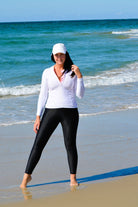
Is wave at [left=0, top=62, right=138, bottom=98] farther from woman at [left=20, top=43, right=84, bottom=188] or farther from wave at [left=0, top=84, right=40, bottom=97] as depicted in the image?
woman at [left=20, top=43, right=84, bottom=188]

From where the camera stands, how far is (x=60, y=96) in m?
4.17

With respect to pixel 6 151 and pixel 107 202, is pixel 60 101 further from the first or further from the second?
pixel 6 151

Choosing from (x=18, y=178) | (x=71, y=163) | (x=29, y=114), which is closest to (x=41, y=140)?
(x=71, y=163)

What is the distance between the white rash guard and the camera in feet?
13.5

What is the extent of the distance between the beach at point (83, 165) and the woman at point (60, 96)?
0.37m

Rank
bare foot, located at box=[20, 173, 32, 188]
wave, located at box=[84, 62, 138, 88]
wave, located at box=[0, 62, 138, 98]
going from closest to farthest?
bare foot, located at box=[20, 173, 32, 188] < wave, located at box=[0, 62, 138, 98] < wave, located at box=[84, 62, 138, 88]

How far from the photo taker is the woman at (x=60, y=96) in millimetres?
4113

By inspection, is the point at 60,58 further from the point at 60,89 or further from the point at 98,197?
the point at 98,197

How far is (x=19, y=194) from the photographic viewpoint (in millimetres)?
4195

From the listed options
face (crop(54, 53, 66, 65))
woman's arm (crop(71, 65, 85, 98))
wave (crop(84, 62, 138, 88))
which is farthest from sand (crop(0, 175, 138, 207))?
wave (crop(84, 62, 138, 88))

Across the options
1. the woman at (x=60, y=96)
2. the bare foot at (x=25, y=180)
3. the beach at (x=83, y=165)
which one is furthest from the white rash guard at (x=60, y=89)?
the beach at (x=83, y=165)

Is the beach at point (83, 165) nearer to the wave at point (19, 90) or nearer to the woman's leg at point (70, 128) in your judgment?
the woman's leg at point (70, 128)

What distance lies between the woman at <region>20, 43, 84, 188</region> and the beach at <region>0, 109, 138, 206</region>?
37 cm

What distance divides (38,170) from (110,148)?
138 centimetres
